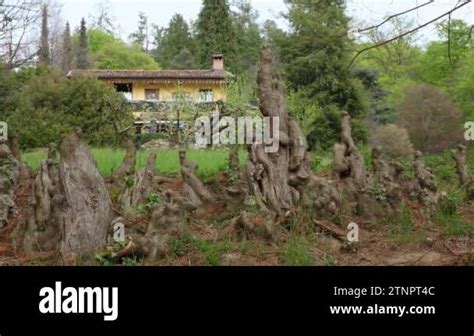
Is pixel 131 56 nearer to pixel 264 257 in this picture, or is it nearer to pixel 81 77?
pixel 81 77

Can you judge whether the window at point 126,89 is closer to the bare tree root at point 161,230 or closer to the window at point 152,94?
the window at point 152,94

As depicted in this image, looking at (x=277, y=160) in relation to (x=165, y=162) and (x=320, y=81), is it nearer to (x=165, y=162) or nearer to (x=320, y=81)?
(x=165, y=162)

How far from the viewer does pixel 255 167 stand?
15.3 ft

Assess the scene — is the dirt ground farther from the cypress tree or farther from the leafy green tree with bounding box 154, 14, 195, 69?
the cypress tree

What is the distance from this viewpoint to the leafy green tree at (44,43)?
1132cm

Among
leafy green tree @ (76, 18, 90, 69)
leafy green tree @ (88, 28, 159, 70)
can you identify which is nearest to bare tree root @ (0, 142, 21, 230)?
leafy green tree @ (88, 28, 159, 70)

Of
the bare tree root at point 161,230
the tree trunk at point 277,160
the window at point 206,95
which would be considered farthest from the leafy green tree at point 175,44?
the bare tree root at point 161,230

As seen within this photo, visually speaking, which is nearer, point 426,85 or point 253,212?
point 253,212

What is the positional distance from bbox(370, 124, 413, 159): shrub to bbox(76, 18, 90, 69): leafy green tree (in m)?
7.79

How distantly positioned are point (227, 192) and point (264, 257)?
39.6 inches

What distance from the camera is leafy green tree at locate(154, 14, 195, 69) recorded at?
493 inches

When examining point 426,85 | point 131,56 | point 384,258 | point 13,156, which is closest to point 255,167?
point 384,258

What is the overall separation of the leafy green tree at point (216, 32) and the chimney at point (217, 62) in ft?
0.31
